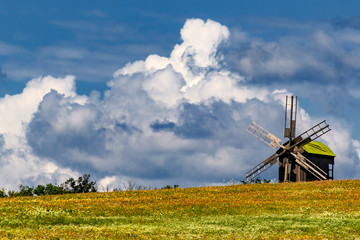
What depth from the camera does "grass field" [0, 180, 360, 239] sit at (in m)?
26.0

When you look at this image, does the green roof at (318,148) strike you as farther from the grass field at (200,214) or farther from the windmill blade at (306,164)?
the grass field at (200,214)

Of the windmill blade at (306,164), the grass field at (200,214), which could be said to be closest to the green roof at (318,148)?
the windmill blade at (306,164)

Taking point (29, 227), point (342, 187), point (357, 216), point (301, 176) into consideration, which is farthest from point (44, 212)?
point (301, 176)

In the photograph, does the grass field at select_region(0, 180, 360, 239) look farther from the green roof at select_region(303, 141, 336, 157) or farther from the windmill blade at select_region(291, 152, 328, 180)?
the green roof at select_region(303, 141, 336, 157)

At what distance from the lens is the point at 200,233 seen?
26.2 meters

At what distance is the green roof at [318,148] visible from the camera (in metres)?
68.7

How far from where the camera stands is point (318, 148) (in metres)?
70.8

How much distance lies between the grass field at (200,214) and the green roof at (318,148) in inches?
572

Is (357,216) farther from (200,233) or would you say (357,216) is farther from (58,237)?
(58,237)

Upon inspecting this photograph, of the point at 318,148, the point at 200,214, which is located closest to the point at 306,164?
the point at 318,148

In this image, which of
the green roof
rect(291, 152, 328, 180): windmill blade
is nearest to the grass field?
rect(291, 152, 328, 180): windmill blade

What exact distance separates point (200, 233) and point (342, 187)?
2789cm

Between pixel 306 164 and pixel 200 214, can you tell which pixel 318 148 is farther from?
pixel 200 214

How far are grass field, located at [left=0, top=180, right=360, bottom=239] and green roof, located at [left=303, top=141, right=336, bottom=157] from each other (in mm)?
14536
